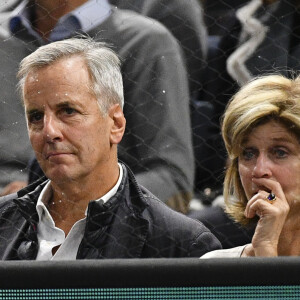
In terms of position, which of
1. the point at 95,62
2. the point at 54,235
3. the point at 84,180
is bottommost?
the point at 54,235

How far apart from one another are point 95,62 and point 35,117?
197mm

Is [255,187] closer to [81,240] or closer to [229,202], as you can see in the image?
[229,202]

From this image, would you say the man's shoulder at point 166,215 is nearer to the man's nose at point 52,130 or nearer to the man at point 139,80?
the man at point 139,80

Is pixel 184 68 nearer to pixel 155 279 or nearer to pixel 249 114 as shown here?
pixel 249 114

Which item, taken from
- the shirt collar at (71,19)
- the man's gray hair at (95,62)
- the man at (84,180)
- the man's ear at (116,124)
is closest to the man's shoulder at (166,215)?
the man at (84,180)

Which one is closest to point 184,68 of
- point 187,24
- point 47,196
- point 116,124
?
point 187,24

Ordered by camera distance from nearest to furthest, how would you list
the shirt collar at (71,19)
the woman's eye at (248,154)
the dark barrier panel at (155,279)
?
1. the dark barrier panel at (155,279)
2. the woman's eye at (248,154)
3. the shirt collar at (71,19)

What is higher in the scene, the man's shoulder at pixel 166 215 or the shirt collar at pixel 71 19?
the shirt collar at pixel 71 19

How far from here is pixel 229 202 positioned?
5.77 ft

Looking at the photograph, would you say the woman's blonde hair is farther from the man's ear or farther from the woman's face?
the man's ear

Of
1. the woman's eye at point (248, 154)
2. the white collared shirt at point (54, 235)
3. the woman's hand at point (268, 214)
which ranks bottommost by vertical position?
the white collared shirt at point (54, 235)

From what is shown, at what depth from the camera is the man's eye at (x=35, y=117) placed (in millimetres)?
1778

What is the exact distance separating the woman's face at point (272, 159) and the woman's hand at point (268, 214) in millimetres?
10

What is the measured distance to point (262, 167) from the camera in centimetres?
168
